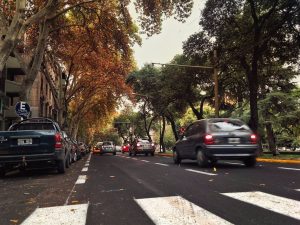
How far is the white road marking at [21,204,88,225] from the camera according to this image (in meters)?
4.99

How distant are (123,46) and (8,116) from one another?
623 inches

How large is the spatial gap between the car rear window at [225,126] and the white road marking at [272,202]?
6.49 metres

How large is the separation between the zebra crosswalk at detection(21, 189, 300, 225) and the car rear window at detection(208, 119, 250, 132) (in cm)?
663

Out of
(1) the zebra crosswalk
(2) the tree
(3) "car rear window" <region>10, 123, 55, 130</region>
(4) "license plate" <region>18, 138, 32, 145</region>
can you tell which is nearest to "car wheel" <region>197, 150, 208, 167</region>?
(3) "car rear window" <region>10, 123, 55, 130</region>

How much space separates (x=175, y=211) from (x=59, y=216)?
4.76 feet

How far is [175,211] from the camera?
5387 mm

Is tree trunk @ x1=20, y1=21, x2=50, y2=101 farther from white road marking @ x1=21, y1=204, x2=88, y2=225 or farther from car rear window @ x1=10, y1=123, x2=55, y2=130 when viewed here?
white road marking @ x1=21, y1=204, x2=88, y2=225

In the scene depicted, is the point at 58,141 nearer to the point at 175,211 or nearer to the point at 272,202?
the point at 175,211

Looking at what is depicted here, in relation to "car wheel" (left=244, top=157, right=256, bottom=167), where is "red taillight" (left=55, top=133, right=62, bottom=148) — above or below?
above

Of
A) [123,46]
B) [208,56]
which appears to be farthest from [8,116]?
[208,56]

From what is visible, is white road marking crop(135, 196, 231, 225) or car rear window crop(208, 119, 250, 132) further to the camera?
car rear window crop(208, 119, 250, 132)

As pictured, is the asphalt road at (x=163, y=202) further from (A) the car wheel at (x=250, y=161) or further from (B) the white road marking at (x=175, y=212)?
(A) the car wheel at (x=250, y=161)

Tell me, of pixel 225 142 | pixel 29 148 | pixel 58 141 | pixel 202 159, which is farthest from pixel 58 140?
pixel 225 142

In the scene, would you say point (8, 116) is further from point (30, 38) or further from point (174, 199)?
point (174, 199)
